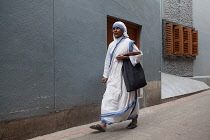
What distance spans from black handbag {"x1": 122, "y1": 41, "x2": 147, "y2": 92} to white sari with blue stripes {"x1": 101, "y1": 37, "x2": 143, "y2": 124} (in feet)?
0.25

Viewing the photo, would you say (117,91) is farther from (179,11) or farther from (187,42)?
(179,11)

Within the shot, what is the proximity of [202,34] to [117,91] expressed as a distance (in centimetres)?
1041

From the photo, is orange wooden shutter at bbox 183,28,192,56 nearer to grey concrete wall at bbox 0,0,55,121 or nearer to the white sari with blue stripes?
the white sari with blue stripes

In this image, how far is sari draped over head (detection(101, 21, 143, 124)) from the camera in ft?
10.4

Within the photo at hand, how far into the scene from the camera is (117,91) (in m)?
3.25

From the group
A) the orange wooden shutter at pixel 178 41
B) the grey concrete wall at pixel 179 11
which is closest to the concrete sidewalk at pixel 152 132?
the orange wooden shutter at pixel 178 41

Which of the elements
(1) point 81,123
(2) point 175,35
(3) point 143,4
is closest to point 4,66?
(1) point 81,123

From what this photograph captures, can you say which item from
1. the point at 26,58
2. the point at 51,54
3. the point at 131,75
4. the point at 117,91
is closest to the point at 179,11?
the point at 131,75

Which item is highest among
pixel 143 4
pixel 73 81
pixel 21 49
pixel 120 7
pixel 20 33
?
pixel 143 4

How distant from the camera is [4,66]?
8.68 ft

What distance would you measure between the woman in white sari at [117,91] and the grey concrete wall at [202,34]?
29.0 feet

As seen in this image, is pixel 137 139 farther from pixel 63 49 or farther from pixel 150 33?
pixel 150 33

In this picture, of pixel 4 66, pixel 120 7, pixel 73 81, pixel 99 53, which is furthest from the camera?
pixel 120 7

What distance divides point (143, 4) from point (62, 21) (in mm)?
3036
